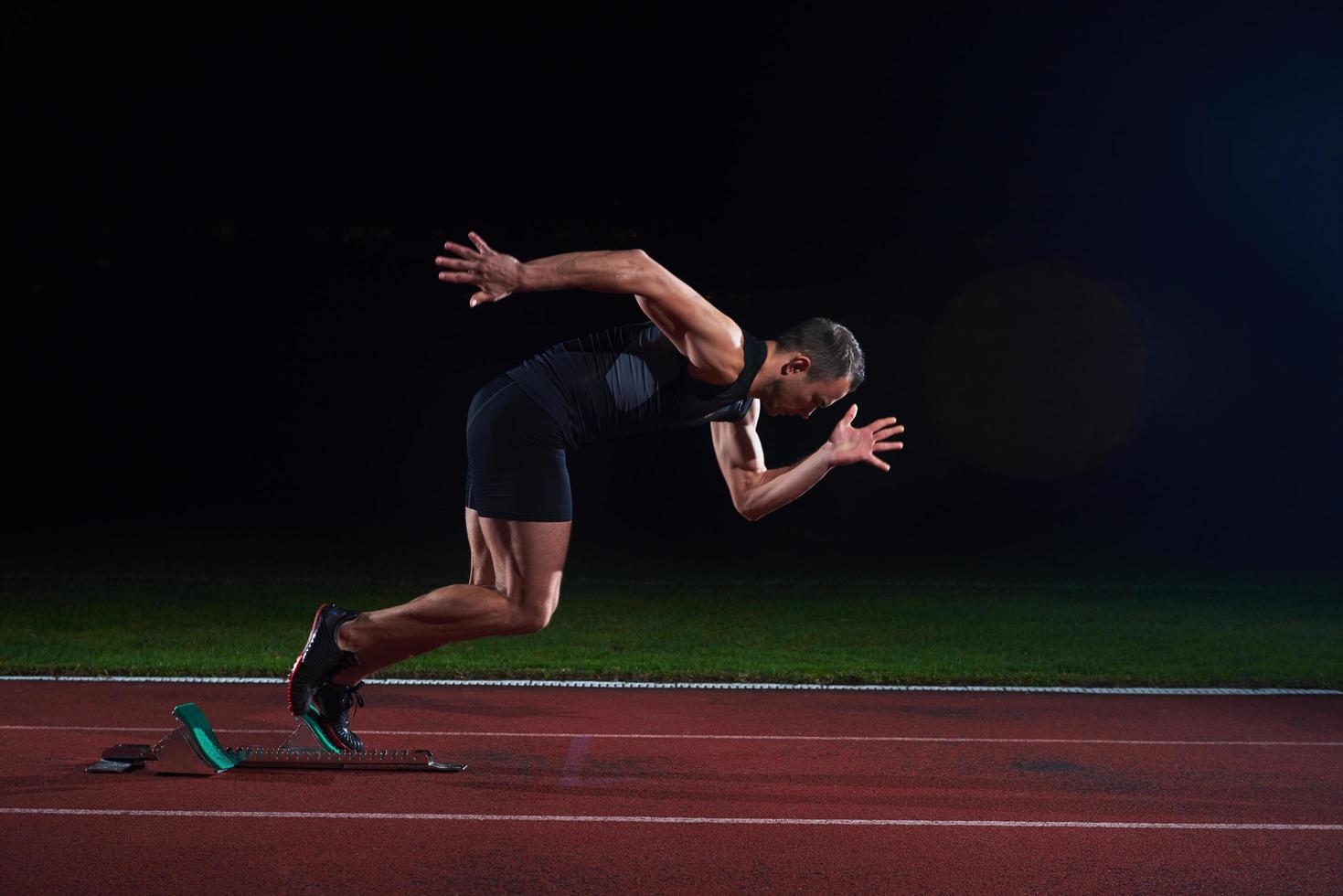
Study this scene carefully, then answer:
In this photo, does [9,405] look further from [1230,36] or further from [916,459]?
[1230,36]

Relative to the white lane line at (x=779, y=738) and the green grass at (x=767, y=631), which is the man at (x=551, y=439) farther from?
the green grass at (x=767, y=631)

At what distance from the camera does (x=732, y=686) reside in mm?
7570

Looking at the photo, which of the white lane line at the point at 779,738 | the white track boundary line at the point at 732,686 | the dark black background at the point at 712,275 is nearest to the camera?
the white lane line at the point at 779,738

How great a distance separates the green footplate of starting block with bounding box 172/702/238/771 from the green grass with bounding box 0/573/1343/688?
278 cm

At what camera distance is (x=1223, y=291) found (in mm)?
27578

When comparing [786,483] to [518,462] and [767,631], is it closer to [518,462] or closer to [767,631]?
[518,462]

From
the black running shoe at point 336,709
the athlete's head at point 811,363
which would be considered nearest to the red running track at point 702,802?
the black running shoe at point 336,709

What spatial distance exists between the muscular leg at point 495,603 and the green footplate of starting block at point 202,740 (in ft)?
2.72

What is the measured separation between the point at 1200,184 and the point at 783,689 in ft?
72.3

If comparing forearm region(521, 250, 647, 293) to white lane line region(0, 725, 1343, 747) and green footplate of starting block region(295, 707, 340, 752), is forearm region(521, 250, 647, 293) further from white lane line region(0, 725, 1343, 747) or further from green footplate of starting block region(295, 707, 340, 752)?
white lane line region(0, 725, 1343, 747)

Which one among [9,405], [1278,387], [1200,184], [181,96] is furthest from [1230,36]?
[9,405]

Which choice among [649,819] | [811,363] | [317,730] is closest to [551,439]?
[811,363]

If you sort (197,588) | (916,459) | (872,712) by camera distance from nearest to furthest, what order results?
1. (872,712)
2. (197,588)
3. (916,459)

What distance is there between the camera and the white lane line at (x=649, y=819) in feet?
14.5
